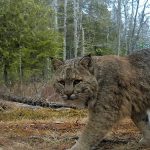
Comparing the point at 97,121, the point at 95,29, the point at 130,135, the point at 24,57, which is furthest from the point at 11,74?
the point at 95,29

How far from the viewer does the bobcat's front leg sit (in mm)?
5645

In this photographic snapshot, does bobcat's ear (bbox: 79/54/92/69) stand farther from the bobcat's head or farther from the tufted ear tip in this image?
the tufted ear tip

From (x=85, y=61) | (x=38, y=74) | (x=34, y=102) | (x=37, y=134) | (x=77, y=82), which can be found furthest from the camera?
(x=38, y=74)

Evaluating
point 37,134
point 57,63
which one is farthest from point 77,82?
point 37,134

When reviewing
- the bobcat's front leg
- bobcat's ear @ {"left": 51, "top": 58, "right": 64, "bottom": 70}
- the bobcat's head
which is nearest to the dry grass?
the bobcat's front leg

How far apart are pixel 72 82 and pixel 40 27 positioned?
62.5 feet

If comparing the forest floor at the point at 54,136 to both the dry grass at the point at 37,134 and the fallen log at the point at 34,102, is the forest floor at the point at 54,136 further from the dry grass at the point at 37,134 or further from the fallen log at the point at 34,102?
the fallen log at the point at 34,102

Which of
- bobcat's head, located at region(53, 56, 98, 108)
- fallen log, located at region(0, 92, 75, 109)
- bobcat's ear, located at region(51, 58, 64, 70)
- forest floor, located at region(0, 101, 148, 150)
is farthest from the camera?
fallen log, located at region(0, 92, 75, 109)

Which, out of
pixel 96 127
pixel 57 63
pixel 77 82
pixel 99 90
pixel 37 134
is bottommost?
pixel 37 134

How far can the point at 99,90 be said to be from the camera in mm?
5668

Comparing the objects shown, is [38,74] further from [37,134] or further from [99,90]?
[99,90]

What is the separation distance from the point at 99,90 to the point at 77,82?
1.04 feet

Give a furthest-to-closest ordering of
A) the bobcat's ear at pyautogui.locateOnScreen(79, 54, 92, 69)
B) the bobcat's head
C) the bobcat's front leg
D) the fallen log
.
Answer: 1. the fallen log
2. the bobcat's ear at pyautogui.locateOnScreen(79, 54, 92, 69)
3. the bobcat's front leg
4. the bobcat's head

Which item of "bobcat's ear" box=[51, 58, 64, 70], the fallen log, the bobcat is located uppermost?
"bobcat's ear" box=[51, 58, 64, 70]
